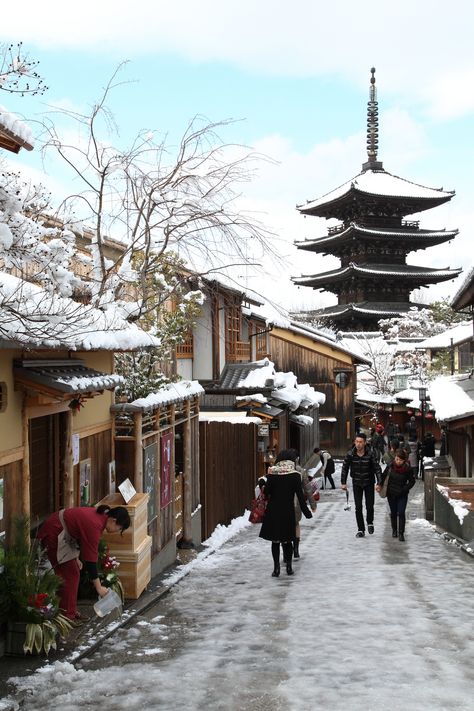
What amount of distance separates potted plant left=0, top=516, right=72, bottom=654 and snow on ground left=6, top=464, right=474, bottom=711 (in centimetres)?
31

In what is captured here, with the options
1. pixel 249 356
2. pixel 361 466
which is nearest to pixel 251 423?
pixel 361 466

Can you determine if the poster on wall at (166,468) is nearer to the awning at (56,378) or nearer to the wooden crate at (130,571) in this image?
the wooden crate at (130,571)

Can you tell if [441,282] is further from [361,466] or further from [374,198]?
[361,466]

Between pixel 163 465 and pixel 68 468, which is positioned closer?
pixel 68 468

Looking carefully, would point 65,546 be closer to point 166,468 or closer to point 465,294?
point 166,468

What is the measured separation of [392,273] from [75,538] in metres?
45.8

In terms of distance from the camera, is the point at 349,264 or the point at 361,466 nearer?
the point at 361,466

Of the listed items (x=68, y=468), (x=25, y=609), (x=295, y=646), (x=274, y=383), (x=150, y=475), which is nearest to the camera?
(x=25, y=609)

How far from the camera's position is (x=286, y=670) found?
5969mm

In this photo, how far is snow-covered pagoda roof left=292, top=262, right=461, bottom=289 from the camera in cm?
5078

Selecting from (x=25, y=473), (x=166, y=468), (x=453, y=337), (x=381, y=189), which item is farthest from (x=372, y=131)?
(x=25, y=473)

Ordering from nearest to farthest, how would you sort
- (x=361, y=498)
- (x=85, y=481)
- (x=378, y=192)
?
1. (x=85, y=481)
2. (x=361, y=498)
3. (x=378, y=192)

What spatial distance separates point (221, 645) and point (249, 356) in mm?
20278

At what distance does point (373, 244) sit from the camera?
172ft
